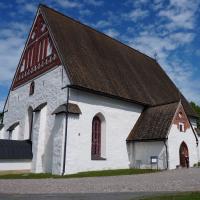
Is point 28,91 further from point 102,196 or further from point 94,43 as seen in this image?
point 102,196

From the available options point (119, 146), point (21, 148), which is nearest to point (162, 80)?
point (119, 146)

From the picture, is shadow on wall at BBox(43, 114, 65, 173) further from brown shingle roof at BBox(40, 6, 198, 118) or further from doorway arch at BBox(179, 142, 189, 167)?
doorway arch at BBox(179, 142, 189, 167)

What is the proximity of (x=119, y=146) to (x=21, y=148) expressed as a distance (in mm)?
7854

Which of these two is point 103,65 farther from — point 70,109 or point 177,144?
point 177,144

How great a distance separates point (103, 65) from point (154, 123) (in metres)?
6.78

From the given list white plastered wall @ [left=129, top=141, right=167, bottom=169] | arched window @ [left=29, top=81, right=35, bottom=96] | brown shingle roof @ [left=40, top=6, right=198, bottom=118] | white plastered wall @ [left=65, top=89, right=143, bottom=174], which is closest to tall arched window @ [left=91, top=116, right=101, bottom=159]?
white plastered wall @ [left=65, top=89, right=143, bottom=174]

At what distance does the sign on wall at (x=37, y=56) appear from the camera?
77.4 feet

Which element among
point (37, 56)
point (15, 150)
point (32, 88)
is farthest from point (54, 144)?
point (37, 56)

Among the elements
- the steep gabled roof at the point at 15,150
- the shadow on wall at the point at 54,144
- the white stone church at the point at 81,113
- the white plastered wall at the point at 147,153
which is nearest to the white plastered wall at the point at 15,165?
the white stone church at the point at 81,113

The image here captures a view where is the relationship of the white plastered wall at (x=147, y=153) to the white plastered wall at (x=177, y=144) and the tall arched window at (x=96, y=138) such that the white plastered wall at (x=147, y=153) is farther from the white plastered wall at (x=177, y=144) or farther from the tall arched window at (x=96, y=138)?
the tall arched window at (x=96, y=138)

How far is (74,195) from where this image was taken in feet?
33.6

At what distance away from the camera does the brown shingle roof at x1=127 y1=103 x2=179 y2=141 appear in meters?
22.8

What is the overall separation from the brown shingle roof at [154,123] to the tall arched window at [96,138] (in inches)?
120

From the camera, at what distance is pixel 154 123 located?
2403cm
